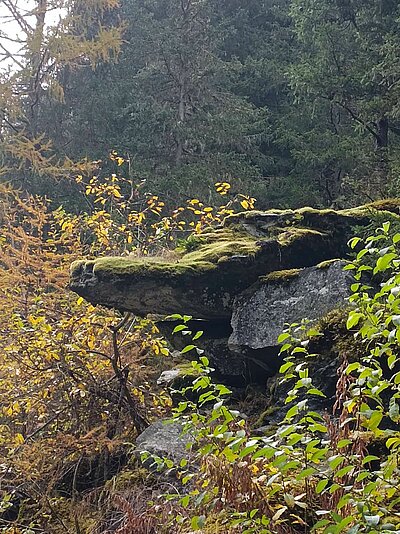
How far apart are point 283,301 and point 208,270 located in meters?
0.70

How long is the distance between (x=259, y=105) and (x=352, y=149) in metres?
4.32

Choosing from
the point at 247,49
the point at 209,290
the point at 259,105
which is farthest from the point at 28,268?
the point at 247,49

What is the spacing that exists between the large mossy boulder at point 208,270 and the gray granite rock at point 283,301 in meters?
0.21

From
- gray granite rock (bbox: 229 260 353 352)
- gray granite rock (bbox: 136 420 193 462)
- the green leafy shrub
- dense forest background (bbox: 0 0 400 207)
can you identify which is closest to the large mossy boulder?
gray granite rock (bbox: 229 260 353 352)

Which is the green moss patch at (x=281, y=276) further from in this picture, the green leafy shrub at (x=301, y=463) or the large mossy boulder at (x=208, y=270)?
the green leafy shrub at (x=301, y=463)

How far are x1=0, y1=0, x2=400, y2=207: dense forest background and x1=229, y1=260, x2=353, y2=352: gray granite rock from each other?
7234mm

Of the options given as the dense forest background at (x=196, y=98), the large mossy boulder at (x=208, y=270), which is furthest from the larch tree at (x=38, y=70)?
the large mossy boulder at (x=208, y=270)

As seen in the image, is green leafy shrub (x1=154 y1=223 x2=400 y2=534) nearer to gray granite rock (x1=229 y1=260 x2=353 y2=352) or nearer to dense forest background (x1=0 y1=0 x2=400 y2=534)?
dense forest background (x1=0 y1=0 x2=400 y2=534)

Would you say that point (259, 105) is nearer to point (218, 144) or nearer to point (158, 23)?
point (218, 144)

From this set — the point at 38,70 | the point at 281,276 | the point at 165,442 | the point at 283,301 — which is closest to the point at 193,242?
the point at 281,276

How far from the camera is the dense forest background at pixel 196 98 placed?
1266cm

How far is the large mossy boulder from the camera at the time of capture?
529 cm

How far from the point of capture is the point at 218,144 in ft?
49.9

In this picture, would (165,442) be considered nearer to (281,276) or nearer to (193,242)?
(281,276)
